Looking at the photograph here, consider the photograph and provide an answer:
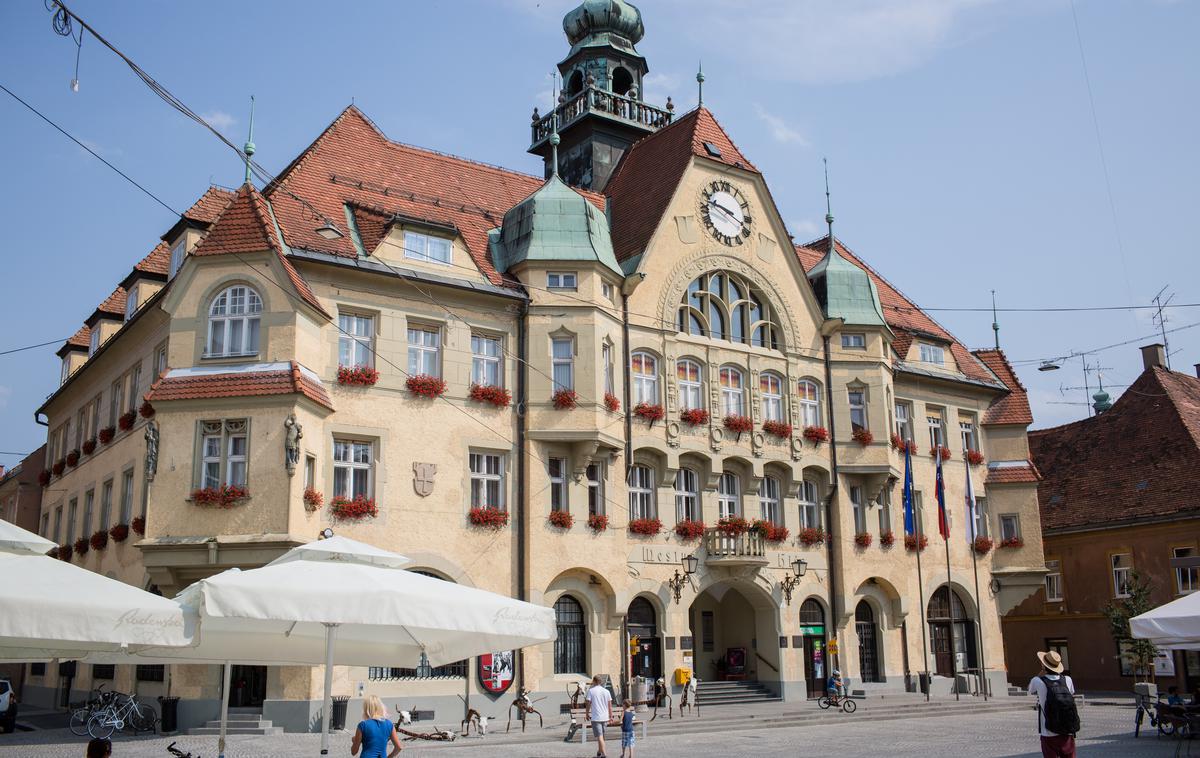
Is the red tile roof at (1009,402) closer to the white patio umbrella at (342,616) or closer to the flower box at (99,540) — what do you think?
the flower box at (99,540)

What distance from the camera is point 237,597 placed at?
1045 cm

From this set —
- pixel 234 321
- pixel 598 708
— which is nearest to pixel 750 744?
pixel 598 708

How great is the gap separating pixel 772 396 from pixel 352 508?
49.0 feet

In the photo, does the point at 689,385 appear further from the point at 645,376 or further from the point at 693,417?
the point at 645,376

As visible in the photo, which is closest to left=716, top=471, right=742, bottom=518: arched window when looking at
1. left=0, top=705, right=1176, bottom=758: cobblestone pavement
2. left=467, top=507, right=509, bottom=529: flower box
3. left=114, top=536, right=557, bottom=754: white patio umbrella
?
left=467, top=507, right=509, bottom=529: flower box

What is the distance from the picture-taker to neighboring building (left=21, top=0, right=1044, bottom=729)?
26656 millimetres

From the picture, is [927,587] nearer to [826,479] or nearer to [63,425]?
[826,479]

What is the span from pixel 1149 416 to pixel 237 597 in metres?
46.6

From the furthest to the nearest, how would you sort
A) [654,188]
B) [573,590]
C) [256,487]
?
1. [654,188]
2. [573,590]
3. [256,487]

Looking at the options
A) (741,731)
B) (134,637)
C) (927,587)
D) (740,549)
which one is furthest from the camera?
(927,587)

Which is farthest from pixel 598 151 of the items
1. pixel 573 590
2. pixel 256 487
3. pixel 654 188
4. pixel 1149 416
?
pixel 1149 416

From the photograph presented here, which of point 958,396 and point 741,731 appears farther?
point 958,396

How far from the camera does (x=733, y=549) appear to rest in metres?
34.0

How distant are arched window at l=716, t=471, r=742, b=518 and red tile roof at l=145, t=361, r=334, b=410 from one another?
13991 millimetres
